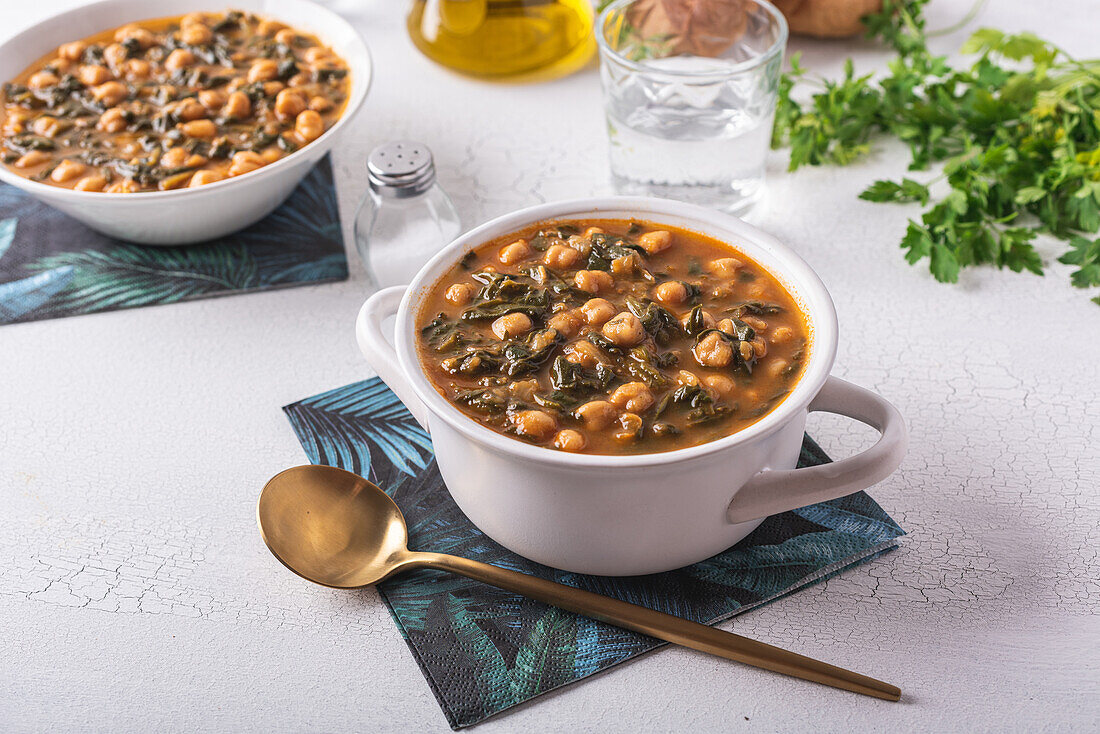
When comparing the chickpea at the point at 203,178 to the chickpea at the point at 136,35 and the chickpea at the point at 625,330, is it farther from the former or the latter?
the chickpea at the point at 625,330

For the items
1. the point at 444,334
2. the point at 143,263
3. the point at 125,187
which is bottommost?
the point at 143,263

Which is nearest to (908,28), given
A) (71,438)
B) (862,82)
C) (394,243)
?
(862,82)

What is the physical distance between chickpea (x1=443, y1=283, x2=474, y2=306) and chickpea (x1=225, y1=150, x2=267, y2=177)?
80 cm

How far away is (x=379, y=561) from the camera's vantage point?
1645 mm

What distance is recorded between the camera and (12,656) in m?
1.59

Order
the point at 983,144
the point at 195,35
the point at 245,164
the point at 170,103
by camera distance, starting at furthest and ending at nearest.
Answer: the point at 195,35 < the point at 983,144 < the point at 170,103 < the point at 245,164

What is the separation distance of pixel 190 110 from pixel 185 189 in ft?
1.23

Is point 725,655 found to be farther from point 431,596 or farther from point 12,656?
point 12,656

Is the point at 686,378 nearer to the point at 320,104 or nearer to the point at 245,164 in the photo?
the point at 245,164

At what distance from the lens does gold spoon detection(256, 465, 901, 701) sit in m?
1.48

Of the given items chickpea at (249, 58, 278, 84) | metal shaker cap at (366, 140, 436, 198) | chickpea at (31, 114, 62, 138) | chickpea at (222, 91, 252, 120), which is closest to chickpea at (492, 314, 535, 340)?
metal shaker cap at (366, 140, 436, 198)

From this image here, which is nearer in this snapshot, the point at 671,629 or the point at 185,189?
the point at 671,629

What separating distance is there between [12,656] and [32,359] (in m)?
0.82

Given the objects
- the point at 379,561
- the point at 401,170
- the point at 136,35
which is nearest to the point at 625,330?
the point at 379,561
